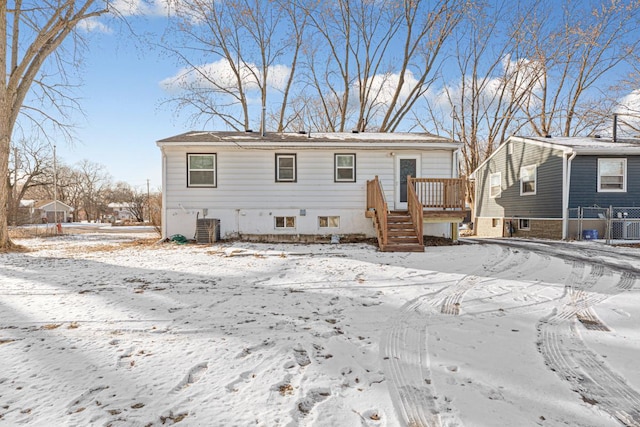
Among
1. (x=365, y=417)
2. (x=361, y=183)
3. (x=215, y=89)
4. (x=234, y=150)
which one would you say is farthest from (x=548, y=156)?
(x=215, y=89)

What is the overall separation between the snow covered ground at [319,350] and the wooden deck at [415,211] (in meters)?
3.18

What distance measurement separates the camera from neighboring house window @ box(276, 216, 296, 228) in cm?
1087

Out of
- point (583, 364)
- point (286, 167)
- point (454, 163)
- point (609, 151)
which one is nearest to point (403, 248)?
point (454, 163)

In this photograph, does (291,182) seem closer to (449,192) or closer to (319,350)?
(449,192)

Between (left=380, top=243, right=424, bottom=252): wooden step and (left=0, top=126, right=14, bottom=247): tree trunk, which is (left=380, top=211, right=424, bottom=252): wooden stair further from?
(left=0, top=126, right=14, bottom=247): tree trunk

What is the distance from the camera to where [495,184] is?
17031mm

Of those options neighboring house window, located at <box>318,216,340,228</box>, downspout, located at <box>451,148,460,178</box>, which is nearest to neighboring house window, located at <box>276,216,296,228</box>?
neighboring house window, located at <box>318,216,340,228</box>

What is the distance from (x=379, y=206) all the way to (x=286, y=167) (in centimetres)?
372

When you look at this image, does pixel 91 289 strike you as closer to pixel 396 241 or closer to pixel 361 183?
pixel 396 241

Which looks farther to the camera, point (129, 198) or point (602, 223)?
point (129, 198)

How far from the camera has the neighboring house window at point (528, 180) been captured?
14.0 meters

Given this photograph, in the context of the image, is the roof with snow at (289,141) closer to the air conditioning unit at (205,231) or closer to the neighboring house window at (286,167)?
the neighboring house window at (286,167)

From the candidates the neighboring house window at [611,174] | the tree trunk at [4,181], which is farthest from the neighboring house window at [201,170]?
the neighboring house window at [611,174]

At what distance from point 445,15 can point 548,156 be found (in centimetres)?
1067
